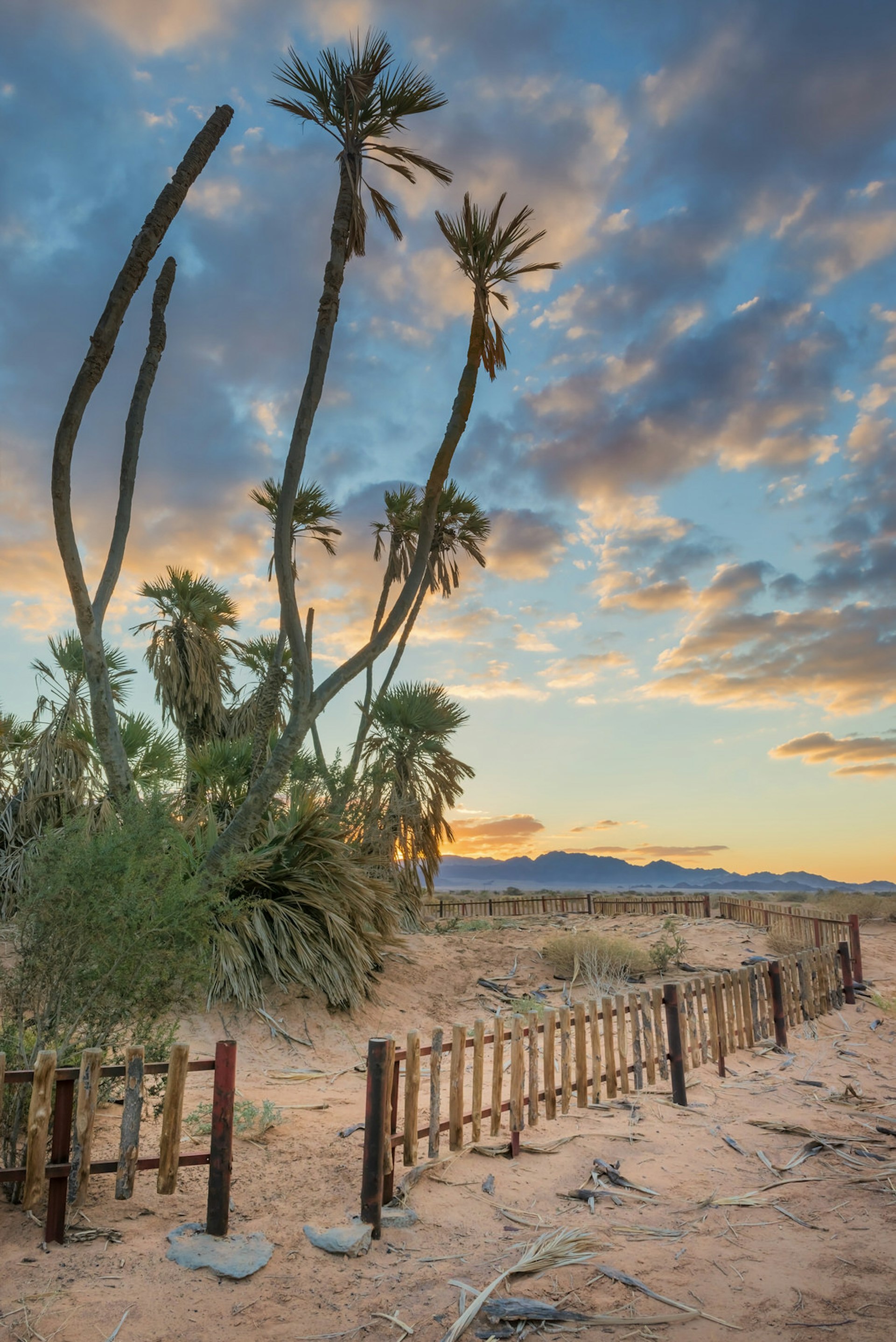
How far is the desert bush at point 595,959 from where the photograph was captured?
42.0 ft

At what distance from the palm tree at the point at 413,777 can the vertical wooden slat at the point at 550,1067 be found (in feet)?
32.2

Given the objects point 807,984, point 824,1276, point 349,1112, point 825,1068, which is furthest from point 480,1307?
point 807,984

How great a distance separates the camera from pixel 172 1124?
4480mm

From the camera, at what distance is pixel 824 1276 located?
4.03 m

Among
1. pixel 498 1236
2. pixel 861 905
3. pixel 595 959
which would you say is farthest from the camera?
pixel 861 905

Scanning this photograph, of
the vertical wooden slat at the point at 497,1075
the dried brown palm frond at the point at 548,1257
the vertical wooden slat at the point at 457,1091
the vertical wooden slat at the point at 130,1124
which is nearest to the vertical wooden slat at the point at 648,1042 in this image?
the vertical wooden slat at the point at 497,1075

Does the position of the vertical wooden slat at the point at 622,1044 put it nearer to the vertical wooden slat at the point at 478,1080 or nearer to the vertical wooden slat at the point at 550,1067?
the vertical wooden slat at the point at 550,1067

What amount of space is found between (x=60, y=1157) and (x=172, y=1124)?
1.89ft

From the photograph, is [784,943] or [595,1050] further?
[784,943]

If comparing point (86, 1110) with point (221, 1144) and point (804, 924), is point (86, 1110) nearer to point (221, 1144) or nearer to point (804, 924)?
point (221, 1144)

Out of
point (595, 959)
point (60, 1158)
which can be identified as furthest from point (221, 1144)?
point (595, 959)

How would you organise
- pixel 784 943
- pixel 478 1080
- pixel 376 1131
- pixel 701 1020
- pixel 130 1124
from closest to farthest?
pixel 130 1124, pixel 376 1131, pixel 478 1080, pixel 701 1020, pixel 784 943

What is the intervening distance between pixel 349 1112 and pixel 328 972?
2984mm

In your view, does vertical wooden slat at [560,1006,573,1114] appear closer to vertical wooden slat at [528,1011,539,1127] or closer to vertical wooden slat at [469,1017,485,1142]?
vertical wooden slat at [528,1011,539,1127]
